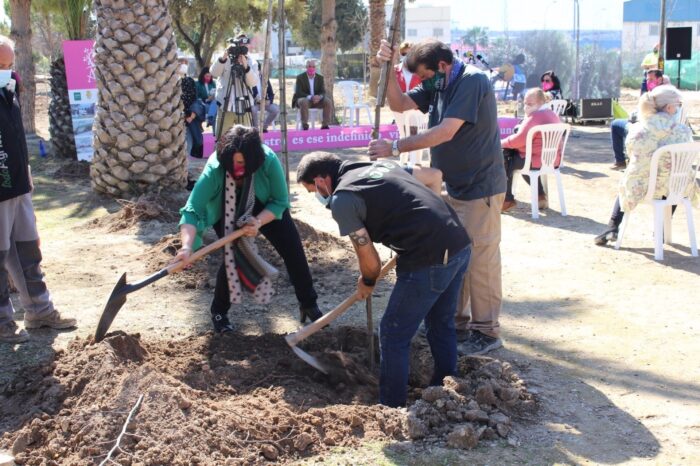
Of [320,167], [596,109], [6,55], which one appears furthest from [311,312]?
[596,109]

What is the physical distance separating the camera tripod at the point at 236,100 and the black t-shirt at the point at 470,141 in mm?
5708

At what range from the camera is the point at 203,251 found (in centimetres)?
489

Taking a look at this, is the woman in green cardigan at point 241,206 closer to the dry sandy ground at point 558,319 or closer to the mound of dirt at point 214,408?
the dry sandy ground at point 558,319

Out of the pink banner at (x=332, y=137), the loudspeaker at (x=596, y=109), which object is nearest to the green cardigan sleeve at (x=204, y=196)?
the pink banner at (x=332, y=137)

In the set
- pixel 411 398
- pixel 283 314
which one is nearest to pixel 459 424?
pixel 411 398

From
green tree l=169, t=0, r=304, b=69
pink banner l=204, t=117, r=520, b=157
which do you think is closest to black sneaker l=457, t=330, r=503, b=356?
pink banner l=204, t=117, r=520, b=157

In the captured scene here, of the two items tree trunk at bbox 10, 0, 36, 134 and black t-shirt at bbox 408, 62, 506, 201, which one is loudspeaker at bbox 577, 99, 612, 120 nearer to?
tree trunk at bbox 10, 0, 36, 134

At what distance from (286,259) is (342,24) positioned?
130ft

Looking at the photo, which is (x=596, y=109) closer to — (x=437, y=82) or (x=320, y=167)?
(x=437, y=82)

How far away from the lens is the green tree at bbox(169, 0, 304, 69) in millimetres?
28562

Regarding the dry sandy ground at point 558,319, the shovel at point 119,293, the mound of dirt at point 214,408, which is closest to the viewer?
the mound of dirt at point 214,408

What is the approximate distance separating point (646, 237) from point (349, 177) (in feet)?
17.4

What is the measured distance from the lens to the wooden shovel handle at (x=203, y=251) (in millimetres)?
4766

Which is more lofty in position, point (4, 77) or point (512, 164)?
point (4, 77)
